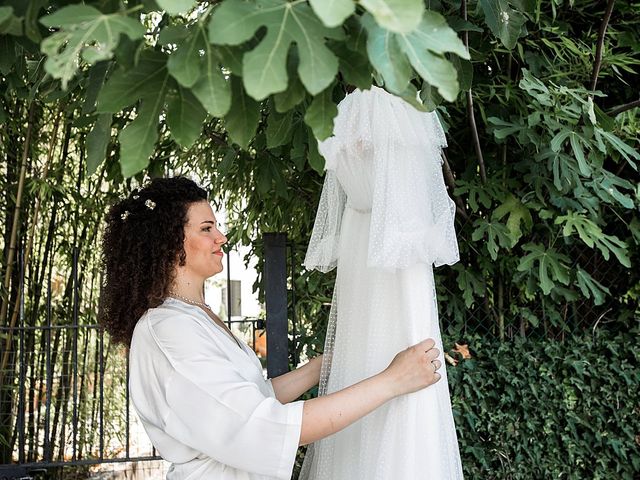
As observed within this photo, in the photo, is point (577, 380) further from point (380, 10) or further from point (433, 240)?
point (380, 10)

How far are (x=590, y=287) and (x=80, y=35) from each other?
7.45 ft

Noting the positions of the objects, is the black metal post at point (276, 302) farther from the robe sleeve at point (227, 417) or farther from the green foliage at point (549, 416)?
the robe sleeve at point (227, 417)

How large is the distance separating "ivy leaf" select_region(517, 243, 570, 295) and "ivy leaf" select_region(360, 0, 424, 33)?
1.91m

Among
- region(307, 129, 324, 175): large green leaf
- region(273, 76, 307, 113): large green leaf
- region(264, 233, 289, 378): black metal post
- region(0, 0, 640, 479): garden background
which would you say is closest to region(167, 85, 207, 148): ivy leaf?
region(273, 76, 307, 113): large green leaf

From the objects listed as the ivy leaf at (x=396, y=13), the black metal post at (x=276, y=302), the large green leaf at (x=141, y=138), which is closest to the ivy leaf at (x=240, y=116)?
the large green leaf at (x=141, y=138)

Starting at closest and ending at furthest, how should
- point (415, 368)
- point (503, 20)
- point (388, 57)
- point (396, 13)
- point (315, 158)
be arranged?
point (396, 13), point (388, 57), point (315, 158), point (415, 368), point (503, 20)

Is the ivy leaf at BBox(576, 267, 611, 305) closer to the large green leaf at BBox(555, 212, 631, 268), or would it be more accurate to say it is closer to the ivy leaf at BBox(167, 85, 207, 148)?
the large green leaf at BBox(555, 212, 631, 268)

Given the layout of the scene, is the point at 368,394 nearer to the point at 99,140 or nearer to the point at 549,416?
the point at 99,140

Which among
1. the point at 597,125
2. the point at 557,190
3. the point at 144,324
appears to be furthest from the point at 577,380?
the point at 144,324

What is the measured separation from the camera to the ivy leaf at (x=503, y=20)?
1.85m

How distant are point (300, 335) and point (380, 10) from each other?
7.28 feet

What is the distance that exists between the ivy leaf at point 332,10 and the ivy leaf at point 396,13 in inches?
0.8

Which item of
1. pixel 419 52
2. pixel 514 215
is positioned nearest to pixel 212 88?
pixel 419 52

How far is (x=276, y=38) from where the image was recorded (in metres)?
0.95
